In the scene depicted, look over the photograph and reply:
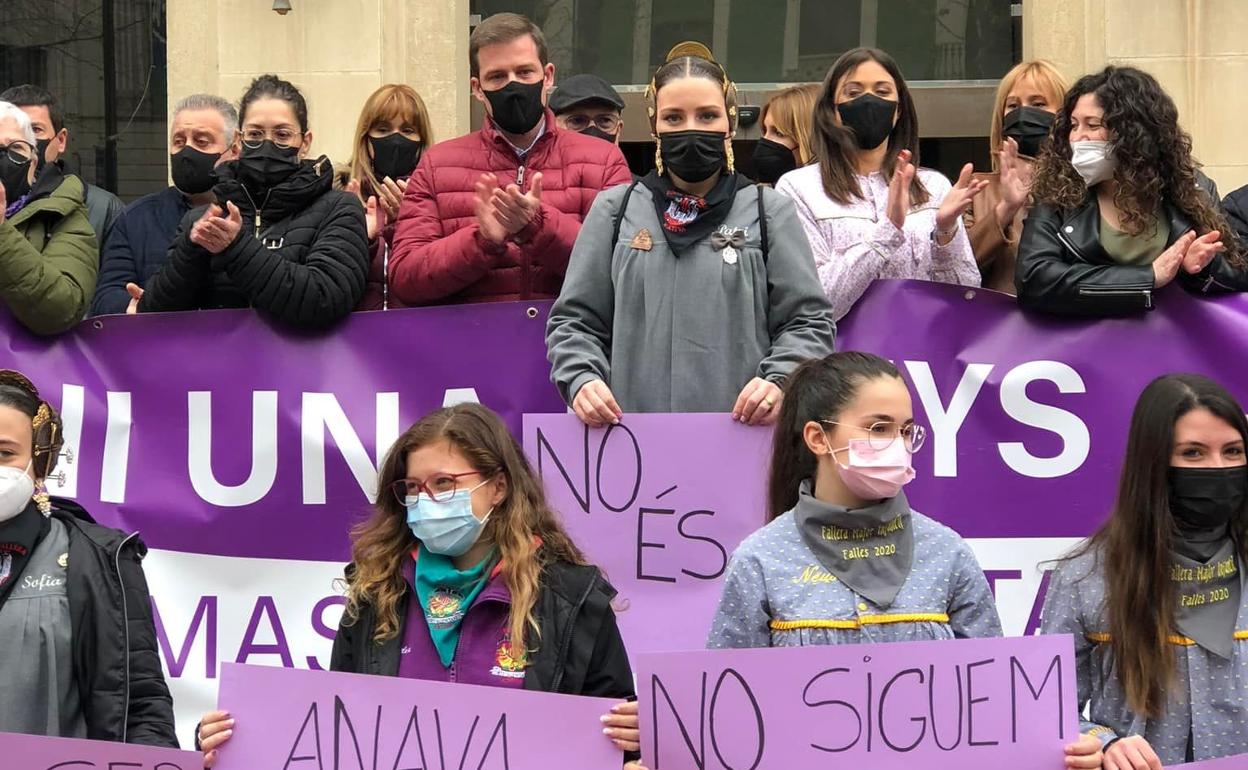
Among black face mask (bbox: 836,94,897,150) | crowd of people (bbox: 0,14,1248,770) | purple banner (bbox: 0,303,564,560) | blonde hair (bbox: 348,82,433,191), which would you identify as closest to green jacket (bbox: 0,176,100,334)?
crowd of people (bbox: 0,14,1248,770)

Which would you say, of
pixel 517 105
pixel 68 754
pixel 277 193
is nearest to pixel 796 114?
pixel 517 105

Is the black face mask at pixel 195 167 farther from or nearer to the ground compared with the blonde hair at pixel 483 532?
farther from the ground

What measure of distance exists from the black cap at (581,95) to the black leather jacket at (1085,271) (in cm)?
193

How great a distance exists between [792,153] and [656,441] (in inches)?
79.8

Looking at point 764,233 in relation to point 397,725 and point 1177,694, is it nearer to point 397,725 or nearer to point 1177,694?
point 1177,694

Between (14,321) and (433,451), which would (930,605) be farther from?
(14,321)

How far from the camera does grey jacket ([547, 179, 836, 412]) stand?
4.72 metres

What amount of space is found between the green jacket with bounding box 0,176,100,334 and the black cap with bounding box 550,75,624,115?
1.82 m

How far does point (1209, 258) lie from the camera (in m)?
5.21

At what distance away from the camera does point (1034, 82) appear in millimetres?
6039

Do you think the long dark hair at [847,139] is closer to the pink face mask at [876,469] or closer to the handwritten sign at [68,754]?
the pink face mask at [876,469]

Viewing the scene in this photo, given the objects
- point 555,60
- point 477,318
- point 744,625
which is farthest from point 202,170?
point 555,60

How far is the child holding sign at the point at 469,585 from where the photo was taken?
378cm

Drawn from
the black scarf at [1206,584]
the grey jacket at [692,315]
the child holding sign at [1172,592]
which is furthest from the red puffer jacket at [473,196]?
the black scarf at [1206,584]
